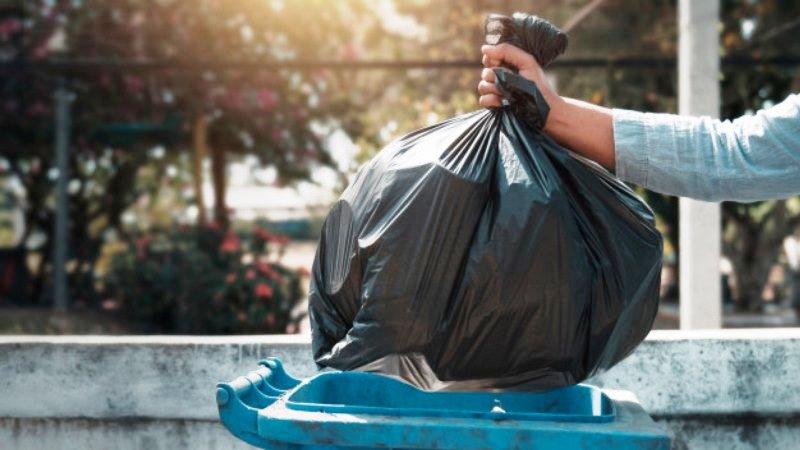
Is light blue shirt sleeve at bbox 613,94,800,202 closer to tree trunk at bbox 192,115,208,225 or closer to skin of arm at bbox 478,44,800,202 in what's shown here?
skin of arm at bbox 478,44,800,202

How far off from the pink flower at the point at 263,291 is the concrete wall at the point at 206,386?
12.6 feet

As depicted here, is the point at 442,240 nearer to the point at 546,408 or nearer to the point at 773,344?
the point at 546,408

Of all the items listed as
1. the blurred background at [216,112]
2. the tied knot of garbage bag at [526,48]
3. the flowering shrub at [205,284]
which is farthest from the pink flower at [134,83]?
the tied knot of garbage bag at [526,48]

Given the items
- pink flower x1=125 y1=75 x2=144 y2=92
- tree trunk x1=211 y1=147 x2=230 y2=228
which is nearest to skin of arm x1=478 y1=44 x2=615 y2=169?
pink flower x1=125 y1=75 x2=144 y2=92

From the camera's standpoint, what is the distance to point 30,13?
1014cm

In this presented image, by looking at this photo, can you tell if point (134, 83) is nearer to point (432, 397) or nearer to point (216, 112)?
point (216, 112)

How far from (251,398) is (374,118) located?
8.50 m

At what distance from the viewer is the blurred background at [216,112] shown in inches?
338

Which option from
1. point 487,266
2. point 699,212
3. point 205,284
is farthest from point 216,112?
point 487,266

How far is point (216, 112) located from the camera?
996 cm

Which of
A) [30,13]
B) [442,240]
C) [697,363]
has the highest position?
[30,13]

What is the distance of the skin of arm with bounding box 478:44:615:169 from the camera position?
2182 mm

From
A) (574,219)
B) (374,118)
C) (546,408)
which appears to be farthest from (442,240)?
(374,118)

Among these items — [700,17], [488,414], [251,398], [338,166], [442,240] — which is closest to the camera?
[488,414]
